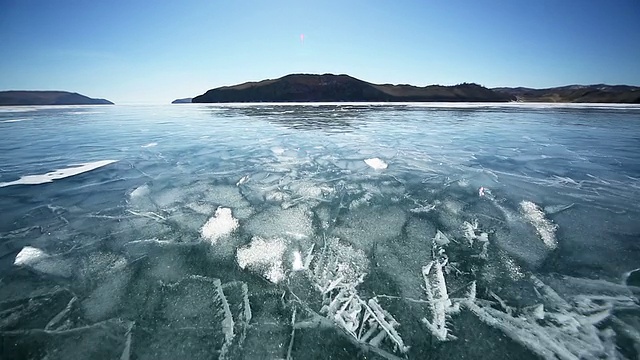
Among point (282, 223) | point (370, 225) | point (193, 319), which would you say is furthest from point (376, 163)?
point (193, 319)

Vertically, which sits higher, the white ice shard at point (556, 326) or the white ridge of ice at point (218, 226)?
the white ridge of ice at point (218, 226)

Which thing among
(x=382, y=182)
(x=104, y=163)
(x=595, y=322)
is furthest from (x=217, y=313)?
(x=104, y=163)

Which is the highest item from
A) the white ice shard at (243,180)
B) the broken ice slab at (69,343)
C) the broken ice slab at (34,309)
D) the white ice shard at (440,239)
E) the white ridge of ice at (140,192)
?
the white ice shard at (243,180)

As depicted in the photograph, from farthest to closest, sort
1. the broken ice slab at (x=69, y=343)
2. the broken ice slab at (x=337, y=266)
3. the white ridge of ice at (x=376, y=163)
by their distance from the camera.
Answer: the white ridge of ice at (x=376, y=163) < the broken ice slab at (x=337, y=266) < the broken ice slab at (x=69, y=343)

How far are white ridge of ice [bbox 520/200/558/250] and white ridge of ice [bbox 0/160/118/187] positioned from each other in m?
8.91

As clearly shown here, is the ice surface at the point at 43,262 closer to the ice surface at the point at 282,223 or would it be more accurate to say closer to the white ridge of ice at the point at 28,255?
the white ridge of ice at the point at 28,255

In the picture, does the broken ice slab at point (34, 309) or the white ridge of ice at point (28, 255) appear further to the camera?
the white ridge of ice at point (28, 255)

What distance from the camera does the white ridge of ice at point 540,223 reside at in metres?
3.15

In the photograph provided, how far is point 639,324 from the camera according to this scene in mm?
1996

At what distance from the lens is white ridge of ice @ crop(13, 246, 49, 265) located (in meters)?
2.78

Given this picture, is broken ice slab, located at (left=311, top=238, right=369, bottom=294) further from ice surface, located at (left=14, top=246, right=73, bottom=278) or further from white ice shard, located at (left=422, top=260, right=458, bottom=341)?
ice surface, located at (left=14, top=246, right=73, bottom=278)

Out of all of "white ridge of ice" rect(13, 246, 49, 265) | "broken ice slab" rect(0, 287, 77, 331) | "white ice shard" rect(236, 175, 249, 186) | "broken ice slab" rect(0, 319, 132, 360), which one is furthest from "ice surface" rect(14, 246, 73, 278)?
"white ice shard" rect(236, 175, 249, 186)

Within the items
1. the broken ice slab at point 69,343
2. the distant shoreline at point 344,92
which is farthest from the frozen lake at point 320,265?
the distant shoreline at point 344,92

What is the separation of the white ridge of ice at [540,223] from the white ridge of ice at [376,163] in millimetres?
2896
